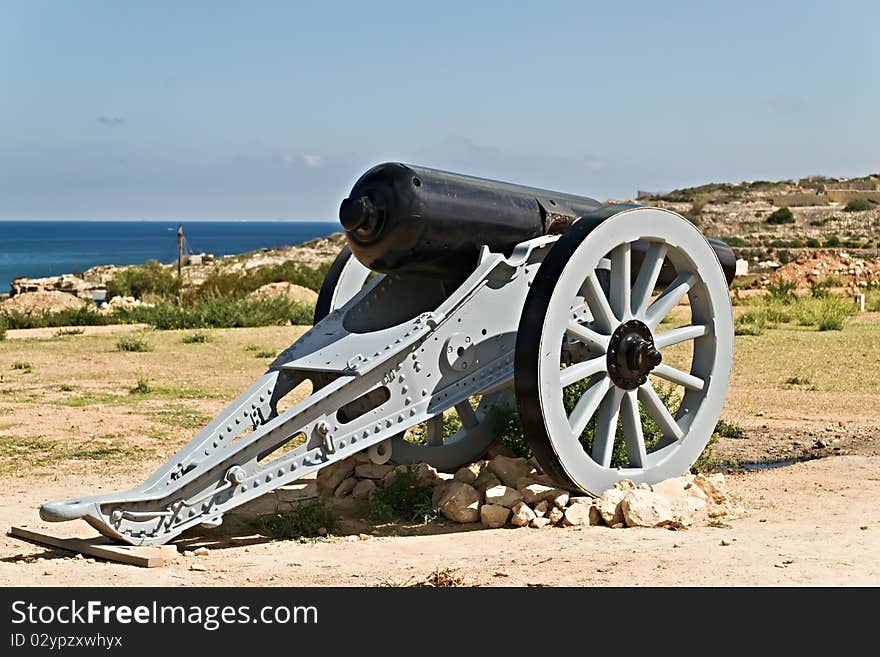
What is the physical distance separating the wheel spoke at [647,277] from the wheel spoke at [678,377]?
374 millimetres

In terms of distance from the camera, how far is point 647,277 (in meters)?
7.41

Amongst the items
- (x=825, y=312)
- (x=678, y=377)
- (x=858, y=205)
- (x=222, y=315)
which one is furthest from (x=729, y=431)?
(x=858, y=205)

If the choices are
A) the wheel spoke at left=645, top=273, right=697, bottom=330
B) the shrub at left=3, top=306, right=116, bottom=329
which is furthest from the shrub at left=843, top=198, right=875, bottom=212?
the wheel spoke at left=645, top=273, right=697, bottom=330

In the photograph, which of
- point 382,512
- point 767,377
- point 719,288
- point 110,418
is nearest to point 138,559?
A: point 382,512

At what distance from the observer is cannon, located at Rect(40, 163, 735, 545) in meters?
6.51

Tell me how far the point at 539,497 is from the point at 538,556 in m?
0.91

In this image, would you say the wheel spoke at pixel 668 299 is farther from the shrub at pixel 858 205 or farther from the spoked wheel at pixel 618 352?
the shrub at pixel 858 205

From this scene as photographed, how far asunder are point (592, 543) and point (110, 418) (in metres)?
6.28

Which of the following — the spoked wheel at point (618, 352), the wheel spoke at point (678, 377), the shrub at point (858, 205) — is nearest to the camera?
the spoked wheel at point (618, 352)

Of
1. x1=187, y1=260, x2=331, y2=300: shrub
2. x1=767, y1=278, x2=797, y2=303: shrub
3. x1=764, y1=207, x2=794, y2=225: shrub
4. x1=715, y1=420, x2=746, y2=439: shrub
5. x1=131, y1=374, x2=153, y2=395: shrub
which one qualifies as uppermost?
x1=764, y1=207, x2=794, y2=225: shrub

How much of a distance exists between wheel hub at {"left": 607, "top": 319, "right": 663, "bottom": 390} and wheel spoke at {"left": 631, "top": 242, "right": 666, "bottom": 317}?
17cm

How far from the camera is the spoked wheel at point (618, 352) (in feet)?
21.9

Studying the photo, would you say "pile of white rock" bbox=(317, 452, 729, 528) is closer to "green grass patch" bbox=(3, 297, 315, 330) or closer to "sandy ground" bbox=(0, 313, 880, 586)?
"sandy ground" bbox=(0, 313, 880, 586)

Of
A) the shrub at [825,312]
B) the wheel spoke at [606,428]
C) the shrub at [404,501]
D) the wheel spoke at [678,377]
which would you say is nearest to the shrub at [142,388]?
the shrub at [404,501]
